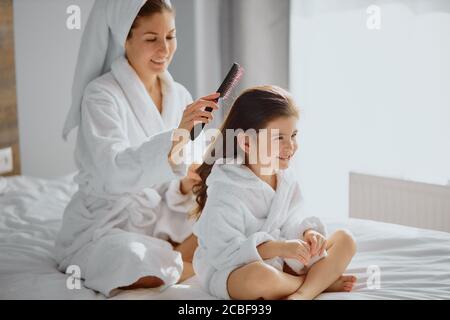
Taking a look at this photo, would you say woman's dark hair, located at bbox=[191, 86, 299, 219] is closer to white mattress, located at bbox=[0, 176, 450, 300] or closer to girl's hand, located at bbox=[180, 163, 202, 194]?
girl's hand, located at bbox=[180, 163, 202, 194]

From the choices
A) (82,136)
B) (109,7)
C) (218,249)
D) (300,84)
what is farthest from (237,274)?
(300,84)

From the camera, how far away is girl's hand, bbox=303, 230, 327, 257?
1306 mm

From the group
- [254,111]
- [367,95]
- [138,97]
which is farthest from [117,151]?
[367,95]

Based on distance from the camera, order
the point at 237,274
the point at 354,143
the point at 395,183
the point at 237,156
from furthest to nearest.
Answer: the point at 354,143
the point at 395,183
the point at 237,156
the point at 237,274

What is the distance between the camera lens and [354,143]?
7.52 feet

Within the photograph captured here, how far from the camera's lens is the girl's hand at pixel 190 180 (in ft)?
5.00

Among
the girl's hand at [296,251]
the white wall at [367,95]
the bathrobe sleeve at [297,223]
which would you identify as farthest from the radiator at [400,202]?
the girl's hand at [296,251]

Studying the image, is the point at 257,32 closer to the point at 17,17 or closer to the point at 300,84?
the point at 300,84

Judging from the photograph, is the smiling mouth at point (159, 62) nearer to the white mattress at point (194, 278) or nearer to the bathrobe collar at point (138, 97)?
the bathrobe collar at point (138, 97)

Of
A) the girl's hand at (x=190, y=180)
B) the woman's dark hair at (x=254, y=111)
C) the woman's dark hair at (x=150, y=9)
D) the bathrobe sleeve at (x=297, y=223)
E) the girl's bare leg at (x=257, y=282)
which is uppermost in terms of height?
the woman's dark hair at (x=150, y=9)

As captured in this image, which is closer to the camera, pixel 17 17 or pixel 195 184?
pixel 195 184

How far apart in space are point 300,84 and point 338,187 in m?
0.36

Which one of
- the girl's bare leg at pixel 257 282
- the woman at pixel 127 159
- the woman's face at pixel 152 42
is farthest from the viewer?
the woman's face at pixel 152 42

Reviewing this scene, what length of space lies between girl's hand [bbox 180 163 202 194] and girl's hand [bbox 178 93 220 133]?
0.23m
